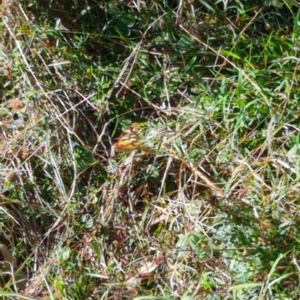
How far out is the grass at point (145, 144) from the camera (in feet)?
7.27

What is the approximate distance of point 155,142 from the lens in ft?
7.68

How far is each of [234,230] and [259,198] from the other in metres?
0.13

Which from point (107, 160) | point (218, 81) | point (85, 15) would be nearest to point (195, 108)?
point (218, 81)

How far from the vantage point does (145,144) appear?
234 centimetres

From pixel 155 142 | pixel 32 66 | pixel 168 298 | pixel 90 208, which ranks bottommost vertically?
pixel 168 298

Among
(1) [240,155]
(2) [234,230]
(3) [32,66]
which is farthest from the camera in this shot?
(3) [32,66]

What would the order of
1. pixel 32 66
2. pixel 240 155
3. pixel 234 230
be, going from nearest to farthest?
pixel 234 230, pixel 240 155, pixel 32 66

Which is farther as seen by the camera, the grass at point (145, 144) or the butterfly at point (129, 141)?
the butterfly at point (129, 141)

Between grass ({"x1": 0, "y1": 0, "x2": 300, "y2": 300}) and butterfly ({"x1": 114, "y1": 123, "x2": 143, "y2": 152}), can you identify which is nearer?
grass ({"x1": 0, "y1": 0, "x2": 300, "y2": 300})

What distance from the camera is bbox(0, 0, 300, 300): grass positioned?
87.3 inches

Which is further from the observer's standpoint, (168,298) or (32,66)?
(32,66)

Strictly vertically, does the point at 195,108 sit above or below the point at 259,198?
above

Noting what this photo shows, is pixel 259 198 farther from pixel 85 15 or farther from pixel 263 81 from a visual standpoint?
pixel 85 15

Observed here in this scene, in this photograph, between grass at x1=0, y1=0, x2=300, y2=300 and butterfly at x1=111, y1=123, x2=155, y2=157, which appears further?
butterfly at x1=111, y1=123, x2=155, y2=157
